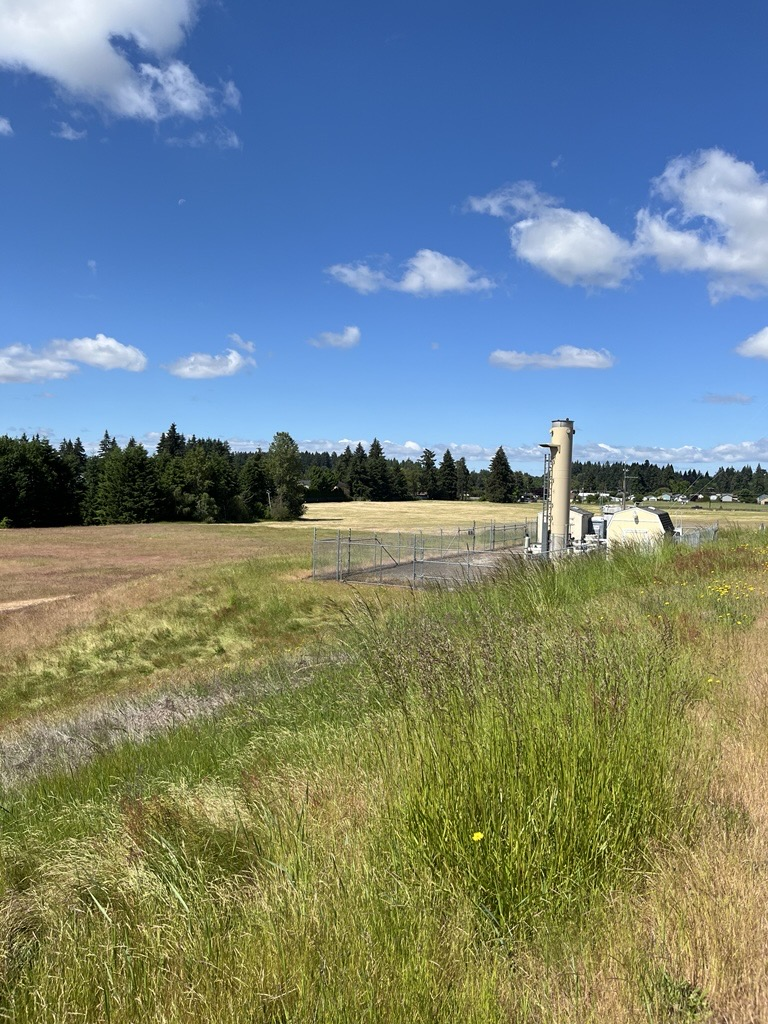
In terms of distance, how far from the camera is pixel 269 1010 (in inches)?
75.9

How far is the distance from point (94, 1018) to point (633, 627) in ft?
15.1

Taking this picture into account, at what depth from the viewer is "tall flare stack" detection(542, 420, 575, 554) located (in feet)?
112

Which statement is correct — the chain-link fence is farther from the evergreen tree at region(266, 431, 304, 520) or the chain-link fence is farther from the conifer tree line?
the evergreen tree at region(266, 431, 304, 520)

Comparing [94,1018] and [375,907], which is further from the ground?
[375,907]

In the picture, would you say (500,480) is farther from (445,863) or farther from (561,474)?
(445,863)

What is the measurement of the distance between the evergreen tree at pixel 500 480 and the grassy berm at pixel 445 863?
12943 centimetres

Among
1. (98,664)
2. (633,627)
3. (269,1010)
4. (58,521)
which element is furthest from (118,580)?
(58,521)

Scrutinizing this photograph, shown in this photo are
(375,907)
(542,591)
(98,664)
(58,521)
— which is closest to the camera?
(375,907)

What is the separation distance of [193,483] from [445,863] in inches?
3353

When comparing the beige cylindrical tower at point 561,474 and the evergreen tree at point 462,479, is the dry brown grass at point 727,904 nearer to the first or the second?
the beige cylindrical tower at point 561,474

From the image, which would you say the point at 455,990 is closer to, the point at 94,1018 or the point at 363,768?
the point at 94,1018

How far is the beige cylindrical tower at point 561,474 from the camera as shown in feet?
112

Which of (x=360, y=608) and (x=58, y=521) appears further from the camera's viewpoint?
(x=58, y=521)

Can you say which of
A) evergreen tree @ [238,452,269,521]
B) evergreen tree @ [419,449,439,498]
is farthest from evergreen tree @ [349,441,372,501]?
evergreen tree @ [238,452,269,521]
